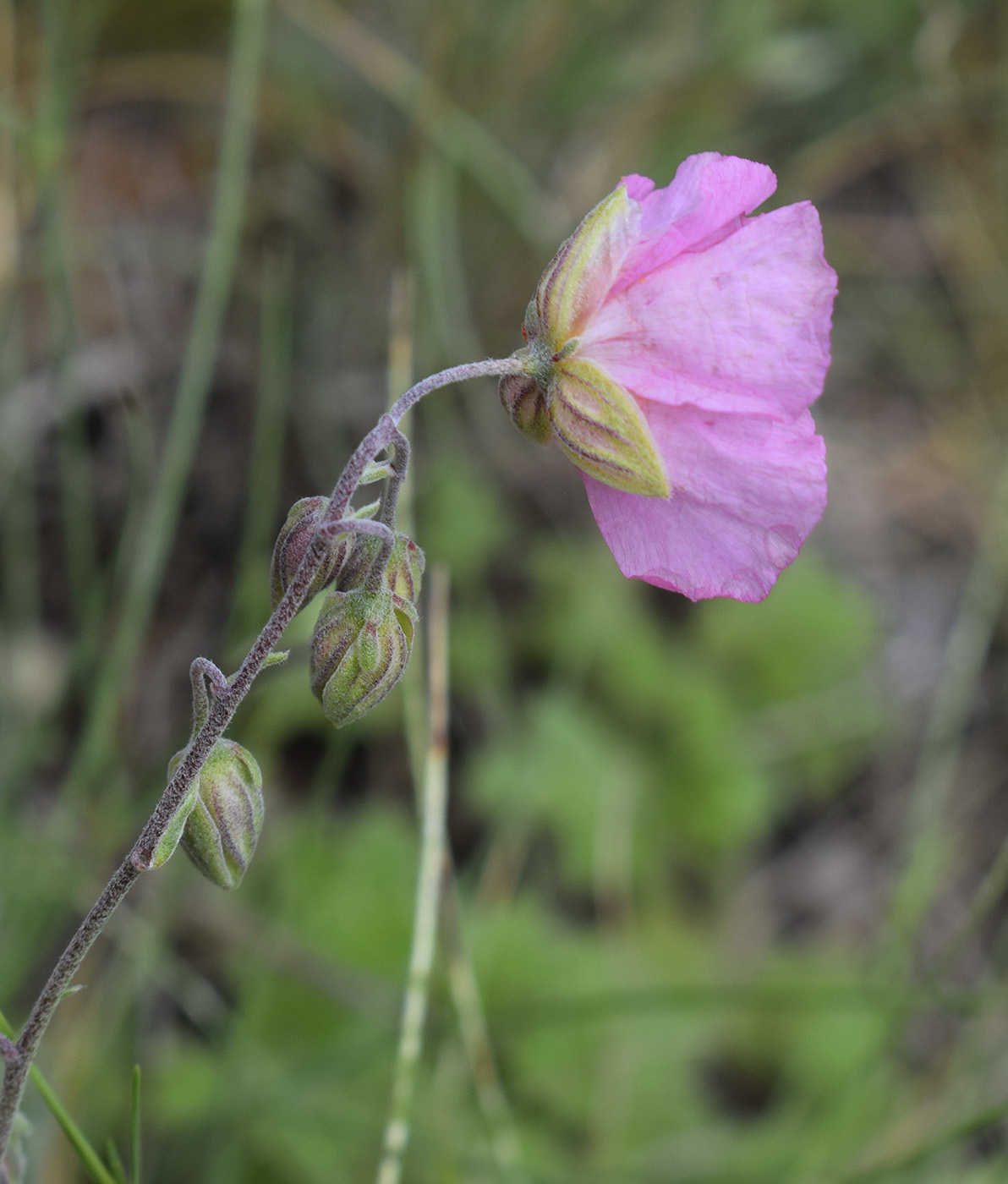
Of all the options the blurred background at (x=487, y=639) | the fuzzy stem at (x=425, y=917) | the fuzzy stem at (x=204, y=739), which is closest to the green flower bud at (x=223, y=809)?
the fuzzy stem at (x=204, y=739)

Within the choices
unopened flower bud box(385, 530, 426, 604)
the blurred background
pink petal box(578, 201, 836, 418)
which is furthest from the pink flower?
the blurred background

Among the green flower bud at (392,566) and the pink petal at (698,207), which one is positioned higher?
the pink petal at (698,207)

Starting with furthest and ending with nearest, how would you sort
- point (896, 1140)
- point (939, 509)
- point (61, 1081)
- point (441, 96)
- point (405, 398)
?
point (939, 509) → point (441, 96) → point (896, 1140) → point (61, 1081) → point (405, 398)

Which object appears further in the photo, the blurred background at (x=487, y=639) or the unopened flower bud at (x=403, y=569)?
the blurred background at (x=487, y=639)

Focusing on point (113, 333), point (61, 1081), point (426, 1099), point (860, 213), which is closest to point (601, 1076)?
point (426, 1099)

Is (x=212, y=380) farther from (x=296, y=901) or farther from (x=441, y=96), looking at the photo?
(x=296, y=901)

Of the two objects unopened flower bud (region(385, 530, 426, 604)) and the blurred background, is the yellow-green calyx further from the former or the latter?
the blurred background

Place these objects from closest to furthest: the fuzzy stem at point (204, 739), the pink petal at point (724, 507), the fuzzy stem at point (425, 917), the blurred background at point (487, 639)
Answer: the fuzzy stem at point (204, 739) → the pink petal at point (724, 507) → the fuzzy stem at point (425, 917) → the blurred background at point (487, 639)

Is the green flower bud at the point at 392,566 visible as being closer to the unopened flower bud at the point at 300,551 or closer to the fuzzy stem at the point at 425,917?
the unopened flower bud at the point at 300,551
